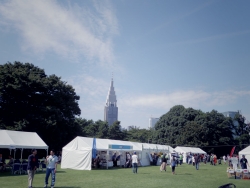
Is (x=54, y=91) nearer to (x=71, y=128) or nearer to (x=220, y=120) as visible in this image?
(x=71, y=128)

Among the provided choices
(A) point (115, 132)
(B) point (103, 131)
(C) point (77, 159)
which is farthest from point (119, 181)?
(A) point (115, 132)

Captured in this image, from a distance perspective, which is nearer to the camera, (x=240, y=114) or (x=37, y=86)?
(x=37, y=86)

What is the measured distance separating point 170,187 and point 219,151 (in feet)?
172

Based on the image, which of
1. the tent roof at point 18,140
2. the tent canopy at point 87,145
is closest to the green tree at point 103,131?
the tent canopy at point 87,145

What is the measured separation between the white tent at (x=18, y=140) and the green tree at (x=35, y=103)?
957 cm

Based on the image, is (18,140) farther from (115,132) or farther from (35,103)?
(115,132)

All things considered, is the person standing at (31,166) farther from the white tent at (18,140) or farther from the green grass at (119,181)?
the white tent at (18,140)

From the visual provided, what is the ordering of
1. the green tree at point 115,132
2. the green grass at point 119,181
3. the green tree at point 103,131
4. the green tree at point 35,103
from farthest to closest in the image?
the green tree at point 115,132 → the green tree at point 103,131 → the green tree at point 35,103 → the green grass at point 119,181

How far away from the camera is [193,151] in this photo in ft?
146

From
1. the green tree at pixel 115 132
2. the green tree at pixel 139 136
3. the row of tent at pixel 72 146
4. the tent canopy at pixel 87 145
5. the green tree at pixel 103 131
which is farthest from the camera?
the green tree at pixel 139 136

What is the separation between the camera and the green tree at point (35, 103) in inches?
1205

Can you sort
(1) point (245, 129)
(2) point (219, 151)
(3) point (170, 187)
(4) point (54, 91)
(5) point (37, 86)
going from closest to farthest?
(3) point (170, 187), (5) point (37, 86), (4) point (54, 91), (2) point (219, 151), (1) point (245, 129)

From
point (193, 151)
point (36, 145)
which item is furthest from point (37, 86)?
point (193, 151)

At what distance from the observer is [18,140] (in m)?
19.0
